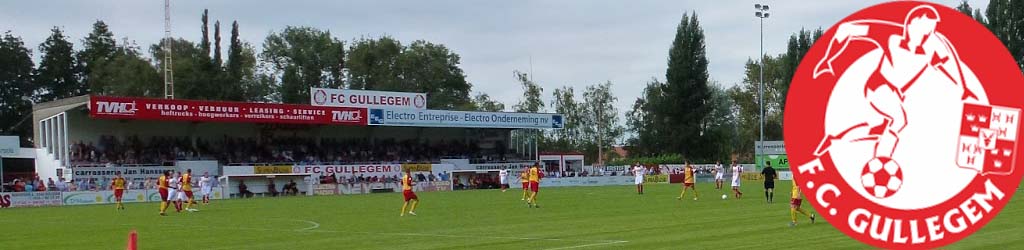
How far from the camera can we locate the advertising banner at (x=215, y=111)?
190 ft

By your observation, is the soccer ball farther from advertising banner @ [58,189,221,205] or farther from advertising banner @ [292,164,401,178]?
advertising banner @ [292,164,401,178]

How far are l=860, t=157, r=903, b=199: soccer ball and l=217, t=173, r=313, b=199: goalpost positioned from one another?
57743 millimetres

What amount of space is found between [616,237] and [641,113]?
10440 centimetres

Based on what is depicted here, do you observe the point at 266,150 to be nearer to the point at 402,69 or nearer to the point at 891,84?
the point at 402,69

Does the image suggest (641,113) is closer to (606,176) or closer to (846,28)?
(606,176)

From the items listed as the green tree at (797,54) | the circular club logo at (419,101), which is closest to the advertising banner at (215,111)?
the circular club logo at (419,101)

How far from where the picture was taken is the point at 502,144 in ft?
273

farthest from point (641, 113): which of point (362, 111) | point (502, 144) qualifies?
point (362, 111)

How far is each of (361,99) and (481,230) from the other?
160 feet

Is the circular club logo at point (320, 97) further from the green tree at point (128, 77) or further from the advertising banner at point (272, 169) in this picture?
the green tree at point (128, 77)

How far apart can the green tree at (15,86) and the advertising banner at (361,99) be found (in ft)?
115

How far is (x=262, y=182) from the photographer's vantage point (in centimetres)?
6178

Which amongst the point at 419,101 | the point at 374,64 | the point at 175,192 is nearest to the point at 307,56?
the point at 374,64

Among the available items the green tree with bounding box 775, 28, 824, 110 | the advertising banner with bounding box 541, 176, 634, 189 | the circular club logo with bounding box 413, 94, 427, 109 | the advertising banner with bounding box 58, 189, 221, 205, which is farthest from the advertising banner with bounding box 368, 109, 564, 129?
the green tree with bounding box 775, 28, 824, 110
